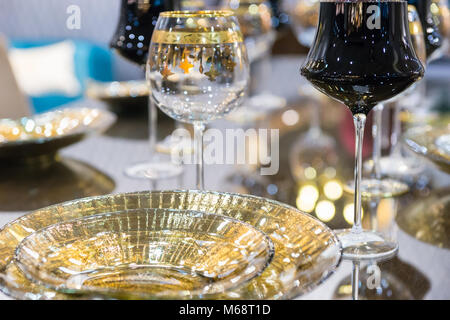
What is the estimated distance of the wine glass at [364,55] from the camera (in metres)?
0.47

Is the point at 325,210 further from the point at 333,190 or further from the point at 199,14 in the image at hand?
the point at 199,14

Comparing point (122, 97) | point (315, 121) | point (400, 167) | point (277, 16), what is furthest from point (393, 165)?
point (277, 16)

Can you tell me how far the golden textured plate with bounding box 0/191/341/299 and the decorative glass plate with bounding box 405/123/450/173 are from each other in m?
0.24

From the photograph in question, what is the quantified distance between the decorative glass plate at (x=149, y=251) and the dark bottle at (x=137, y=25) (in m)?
0.31

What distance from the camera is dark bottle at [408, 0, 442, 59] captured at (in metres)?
0.68

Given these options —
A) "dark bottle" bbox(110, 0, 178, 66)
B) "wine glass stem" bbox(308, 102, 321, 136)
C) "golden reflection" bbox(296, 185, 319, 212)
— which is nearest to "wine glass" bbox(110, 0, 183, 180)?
"dark bottle" bbox(110, 0, 178, 66)

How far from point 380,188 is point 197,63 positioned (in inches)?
9.4

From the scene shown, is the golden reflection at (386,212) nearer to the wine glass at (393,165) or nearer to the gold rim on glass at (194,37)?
the wine glass at (393,165)

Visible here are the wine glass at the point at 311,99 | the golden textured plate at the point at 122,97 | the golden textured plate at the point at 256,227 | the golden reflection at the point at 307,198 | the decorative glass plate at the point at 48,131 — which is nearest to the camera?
the golden textured plate at the point at 256,227

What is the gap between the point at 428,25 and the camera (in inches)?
27.0

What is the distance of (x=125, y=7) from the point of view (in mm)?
717

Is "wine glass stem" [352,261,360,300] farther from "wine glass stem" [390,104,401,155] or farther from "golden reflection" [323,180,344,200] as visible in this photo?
"wine glass stem" [390,104,401,155]

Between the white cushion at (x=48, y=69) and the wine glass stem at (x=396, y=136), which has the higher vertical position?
the wine glass stem at (x=396, y=136)

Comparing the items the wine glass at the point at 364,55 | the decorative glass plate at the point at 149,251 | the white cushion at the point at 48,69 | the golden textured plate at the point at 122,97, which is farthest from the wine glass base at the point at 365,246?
the white cushion at the point at 48,69
